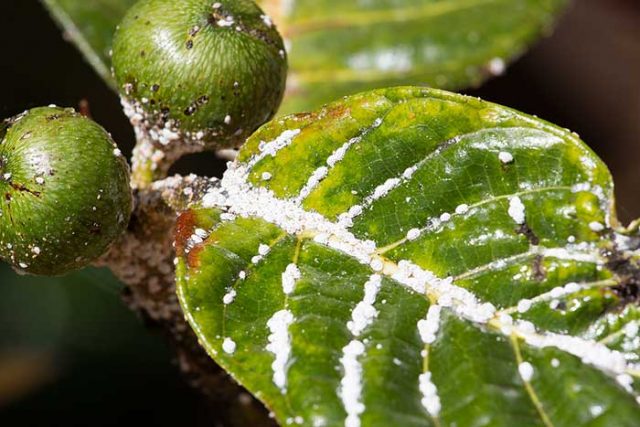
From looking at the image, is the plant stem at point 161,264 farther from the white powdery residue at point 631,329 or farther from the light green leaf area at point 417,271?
the white powdery residue at point 631,329

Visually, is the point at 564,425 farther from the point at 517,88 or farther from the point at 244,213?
the point at 517,88

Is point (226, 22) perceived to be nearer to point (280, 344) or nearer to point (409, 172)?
point (409, 172)

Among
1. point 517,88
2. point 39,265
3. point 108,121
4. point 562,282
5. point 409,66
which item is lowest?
point 517,88

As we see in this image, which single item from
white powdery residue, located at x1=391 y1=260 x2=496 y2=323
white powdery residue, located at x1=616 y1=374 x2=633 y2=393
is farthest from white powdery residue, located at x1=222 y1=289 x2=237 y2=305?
white powdery residue, located at x1=616 y1=374 x2=633 y2=393

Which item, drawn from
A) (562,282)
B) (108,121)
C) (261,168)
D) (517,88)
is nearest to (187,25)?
(261,168)

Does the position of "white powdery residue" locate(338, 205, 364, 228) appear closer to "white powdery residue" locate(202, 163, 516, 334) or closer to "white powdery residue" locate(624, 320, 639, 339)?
"white powdery residue" locate(202, 163, 516, 334)

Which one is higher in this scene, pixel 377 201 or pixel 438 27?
pixel 377 201
